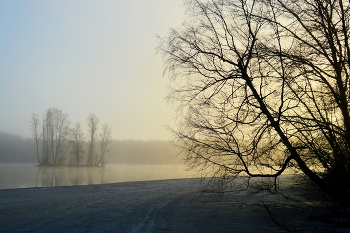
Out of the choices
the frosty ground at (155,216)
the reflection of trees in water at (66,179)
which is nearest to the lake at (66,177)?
the reflection of trees in water at (66,179)

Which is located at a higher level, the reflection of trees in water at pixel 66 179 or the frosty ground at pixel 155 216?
the reflection of trees in water at pixel 66 179

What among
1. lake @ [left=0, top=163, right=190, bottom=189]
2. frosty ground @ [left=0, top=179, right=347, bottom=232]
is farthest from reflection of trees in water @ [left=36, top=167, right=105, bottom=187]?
frosty ground @ [left=0, top=179, right=347, bottom=232]

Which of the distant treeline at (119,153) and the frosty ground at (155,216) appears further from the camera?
the distant treeline at (119,153)

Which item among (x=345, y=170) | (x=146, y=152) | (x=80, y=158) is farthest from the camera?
(x=146, y=152)

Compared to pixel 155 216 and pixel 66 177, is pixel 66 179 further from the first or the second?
pixel 155 216

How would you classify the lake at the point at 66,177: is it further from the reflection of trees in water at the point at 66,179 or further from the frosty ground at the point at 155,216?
the frosty ground at the point at 155,216

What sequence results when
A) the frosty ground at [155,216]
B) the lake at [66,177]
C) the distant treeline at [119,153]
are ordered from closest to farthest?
the frosty ground at [155,216]
the lake at [66,177]
the distant treeline at [119,153]

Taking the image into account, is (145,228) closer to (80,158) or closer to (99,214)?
(99,214)

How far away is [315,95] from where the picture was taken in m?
11.8

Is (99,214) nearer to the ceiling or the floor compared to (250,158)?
nearer to the floor

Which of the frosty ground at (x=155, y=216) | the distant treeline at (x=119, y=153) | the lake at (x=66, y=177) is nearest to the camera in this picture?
the frosty ground at (x=155, y=216)

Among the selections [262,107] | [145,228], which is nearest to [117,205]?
[145,228]

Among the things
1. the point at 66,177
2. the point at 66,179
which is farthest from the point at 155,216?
the point at 66,177

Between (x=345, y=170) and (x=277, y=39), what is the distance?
4.37 m
